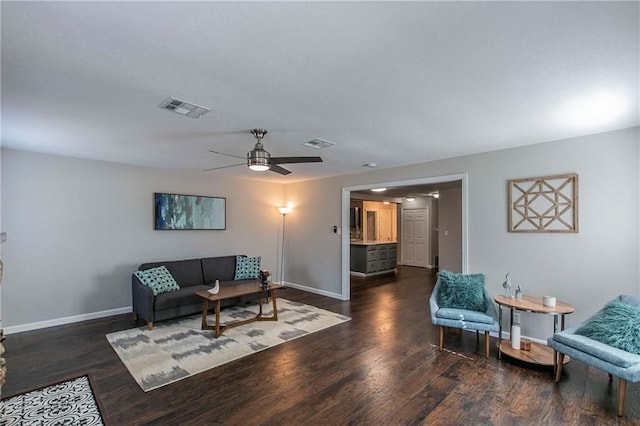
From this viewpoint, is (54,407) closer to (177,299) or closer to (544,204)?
(177,299)

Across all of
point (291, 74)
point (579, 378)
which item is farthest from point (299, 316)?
point (291, 74)

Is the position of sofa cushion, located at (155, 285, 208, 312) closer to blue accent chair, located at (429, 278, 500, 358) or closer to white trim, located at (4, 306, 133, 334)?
white trim, located at (4, 306, 133, 334)

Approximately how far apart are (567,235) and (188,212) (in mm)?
5890

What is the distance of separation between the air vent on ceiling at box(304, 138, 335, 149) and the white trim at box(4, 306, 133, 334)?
4159 millimetres

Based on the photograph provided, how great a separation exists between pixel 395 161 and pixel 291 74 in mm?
3175

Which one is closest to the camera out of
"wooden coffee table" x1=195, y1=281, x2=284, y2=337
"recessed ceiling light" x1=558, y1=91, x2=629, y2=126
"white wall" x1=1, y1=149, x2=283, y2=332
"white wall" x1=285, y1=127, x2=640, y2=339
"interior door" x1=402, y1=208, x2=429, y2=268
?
"recessed ceiling light" x1=558, y1=91, x2=629, y2=126

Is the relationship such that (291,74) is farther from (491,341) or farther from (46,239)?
(46,239)

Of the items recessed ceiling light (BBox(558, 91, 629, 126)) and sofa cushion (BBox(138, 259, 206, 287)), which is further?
sofa cushion (BBox(138, 259, 206, 287))

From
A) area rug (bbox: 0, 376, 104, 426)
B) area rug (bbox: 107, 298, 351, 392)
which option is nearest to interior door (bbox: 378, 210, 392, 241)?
area rug (bbox: 107, 298, 351, 392)

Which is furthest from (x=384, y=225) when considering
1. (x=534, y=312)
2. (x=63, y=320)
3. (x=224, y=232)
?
(x=63, y=320)

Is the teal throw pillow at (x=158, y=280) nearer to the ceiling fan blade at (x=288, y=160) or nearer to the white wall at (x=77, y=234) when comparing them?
the white wall at (x=77, y=234)

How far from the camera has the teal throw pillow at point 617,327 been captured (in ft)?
8.24

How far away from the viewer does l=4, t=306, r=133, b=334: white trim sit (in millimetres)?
4168

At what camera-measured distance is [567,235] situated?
359 centimetres
